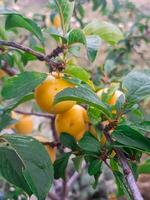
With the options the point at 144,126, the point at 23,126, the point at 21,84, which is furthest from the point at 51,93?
the point at 23,126

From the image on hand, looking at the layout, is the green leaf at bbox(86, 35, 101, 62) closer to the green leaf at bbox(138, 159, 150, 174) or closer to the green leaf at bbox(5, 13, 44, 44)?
the green leaf at bbox(5, 13, 44, 44)

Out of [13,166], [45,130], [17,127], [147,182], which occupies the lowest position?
[45,130]

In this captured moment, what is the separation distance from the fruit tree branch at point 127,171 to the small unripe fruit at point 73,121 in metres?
0.07

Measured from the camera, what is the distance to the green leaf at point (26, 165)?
0.52 meters

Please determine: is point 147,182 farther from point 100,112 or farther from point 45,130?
point 100,112

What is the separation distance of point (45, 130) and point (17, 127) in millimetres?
1342

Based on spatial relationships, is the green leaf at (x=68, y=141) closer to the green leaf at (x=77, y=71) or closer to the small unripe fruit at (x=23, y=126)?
the green leaf at (x=77, y=71)

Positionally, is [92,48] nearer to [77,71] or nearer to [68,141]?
[77,71]

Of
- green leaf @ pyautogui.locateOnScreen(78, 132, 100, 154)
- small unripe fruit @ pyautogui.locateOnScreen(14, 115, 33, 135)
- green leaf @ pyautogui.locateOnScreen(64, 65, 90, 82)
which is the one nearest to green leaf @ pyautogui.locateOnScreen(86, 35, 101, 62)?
green leaf @ pyautogui.locateOnScreen(64, 65, 90, 82)

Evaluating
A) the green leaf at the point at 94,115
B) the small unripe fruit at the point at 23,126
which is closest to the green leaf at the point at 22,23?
the green leaf at the point at 94,115

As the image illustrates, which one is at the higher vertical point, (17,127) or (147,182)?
(17,127)

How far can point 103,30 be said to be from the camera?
726mm

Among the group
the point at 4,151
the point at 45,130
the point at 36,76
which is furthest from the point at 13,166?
the point at 45,130

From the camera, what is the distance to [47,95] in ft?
1.99
